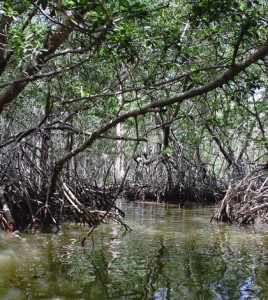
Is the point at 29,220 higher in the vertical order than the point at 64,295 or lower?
higher

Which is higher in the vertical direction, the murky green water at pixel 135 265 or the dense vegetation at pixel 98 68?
the dense vegetation at pixel 98 68

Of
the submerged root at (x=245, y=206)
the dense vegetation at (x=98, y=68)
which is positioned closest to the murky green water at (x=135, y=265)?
the dense vegetation at (x=98, y=68)

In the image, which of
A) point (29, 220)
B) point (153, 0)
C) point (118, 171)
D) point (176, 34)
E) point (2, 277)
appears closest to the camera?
point (2, 277)

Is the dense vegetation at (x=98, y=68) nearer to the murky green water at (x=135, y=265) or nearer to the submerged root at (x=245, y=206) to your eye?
the murky green water at (x=135, y=265)

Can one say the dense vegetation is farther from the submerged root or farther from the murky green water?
the submerged root

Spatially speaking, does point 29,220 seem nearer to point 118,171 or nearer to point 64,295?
point 64,295

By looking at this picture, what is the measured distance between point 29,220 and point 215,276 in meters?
2.77

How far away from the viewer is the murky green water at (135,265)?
2.74 meters

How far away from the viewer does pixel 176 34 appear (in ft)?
13.3

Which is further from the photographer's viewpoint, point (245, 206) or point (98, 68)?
point (98, 68)

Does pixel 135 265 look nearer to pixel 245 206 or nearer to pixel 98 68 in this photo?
pixel 245 206

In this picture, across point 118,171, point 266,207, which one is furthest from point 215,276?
point 118,171

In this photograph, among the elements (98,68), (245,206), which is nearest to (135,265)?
(245,206)

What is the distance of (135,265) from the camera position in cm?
342
